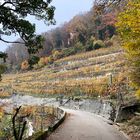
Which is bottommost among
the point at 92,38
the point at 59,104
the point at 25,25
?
the point at 59,104

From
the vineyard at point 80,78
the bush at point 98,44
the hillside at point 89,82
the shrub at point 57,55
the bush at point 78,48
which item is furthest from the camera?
the shrub at point 57,55

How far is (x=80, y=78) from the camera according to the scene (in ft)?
199

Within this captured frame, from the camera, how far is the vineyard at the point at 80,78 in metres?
47.9

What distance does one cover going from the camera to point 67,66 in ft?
255

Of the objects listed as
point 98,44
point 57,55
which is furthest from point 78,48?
point 98,44

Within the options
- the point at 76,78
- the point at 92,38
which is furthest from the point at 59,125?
the point at 92,38

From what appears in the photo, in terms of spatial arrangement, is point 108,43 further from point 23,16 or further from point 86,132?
point 23,16

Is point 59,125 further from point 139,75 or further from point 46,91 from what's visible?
point 46,91

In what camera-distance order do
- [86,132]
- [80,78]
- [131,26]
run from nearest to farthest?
[131,26] → [86,132] → [80,78]

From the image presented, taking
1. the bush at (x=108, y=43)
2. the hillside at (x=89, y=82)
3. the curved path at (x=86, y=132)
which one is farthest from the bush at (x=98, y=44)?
the curved path at (x=86, y=132)

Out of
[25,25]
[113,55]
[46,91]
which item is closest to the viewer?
[25,25]

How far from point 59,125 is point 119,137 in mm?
6270

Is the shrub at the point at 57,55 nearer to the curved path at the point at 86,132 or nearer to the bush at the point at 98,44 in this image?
the bush at the point at 98,44

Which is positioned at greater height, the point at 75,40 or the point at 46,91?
the point at 75,40
